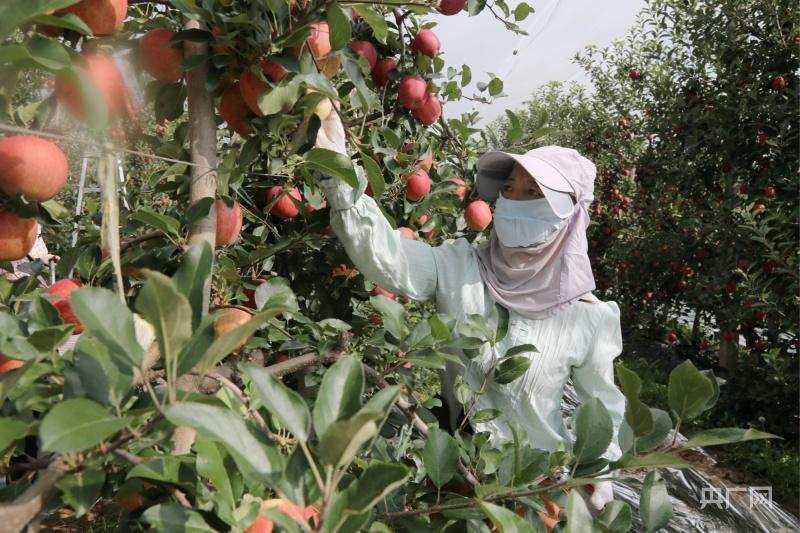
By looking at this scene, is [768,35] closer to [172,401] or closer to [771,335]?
[771,335]

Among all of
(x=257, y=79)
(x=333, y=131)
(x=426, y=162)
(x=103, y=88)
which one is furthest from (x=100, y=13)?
(x=426, y=162)

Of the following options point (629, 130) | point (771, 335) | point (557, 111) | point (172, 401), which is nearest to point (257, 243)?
point (172, 401)

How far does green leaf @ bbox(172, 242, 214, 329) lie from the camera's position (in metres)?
0.45

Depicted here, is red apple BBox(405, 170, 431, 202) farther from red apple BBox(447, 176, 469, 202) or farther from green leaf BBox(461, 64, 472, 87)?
green leaf BBox(461, 64, 472, 87)

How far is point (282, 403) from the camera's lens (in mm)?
398

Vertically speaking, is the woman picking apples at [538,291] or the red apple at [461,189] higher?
the red apple at [461,189]

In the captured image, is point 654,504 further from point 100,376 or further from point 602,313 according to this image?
point 602,313

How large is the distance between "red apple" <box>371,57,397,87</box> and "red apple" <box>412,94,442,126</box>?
0.09 metres

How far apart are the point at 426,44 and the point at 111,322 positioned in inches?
43.8

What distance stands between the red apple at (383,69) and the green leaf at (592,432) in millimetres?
958

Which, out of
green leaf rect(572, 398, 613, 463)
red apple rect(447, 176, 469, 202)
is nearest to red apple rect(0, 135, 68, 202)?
green leaf rect(572, 398, 613, 463)

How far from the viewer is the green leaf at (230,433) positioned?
35 centimetres

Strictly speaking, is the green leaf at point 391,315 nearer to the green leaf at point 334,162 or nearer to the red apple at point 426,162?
the green leaf at point 334,162

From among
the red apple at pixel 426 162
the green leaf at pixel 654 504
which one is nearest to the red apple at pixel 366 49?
the red apple at pixel 426 162
